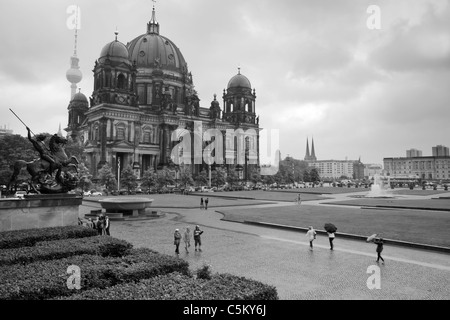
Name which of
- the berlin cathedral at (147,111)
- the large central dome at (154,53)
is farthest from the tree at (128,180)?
the large central dome at (154,53)

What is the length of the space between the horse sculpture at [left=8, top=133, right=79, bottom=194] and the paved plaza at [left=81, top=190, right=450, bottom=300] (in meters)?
4.57

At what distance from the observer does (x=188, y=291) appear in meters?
7.61

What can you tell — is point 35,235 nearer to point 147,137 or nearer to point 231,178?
point 147,137

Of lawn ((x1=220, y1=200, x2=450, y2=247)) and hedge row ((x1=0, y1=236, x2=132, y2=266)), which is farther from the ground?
hedge row ((x1=0, y1=236, x2=132, y2=266))

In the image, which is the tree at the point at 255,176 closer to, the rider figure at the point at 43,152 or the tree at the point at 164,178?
the tree at the point at 164,178

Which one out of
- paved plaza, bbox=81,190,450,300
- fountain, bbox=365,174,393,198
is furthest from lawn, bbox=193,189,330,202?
paved plaza, bbox=81,190,450,300

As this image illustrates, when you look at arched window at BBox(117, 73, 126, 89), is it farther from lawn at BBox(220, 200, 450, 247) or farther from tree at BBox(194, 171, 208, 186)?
lawn at BBox(220, 200, 450, 247)

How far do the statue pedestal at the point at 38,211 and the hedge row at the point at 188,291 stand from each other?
521 inches

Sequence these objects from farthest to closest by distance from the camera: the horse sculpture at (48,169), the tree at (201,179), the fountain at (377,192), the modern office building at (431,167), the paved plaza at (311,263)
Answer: the modern office building at (431,167), the tree at (201,179), the fountain at (377,192), the horse sculpture at (48,169), the paved plaza at (311,263)

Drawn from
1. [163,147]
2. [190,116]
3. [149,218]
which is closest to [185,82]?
[190,116]

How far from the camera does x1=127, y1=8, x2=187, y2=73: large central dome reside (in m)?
91.6

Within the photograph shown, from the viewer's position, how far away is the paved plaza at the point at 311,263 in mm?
10719

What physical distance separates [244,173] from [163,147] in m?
30.5

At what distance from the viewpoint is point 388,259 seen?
14961 millimetres
